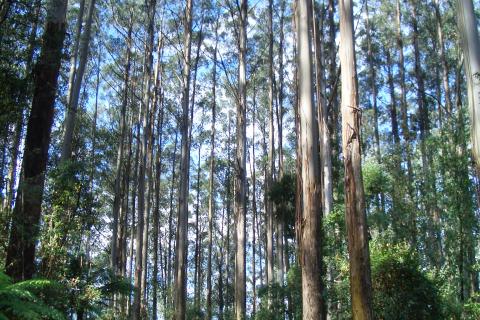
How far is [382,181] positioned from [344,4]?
8698 millimetres

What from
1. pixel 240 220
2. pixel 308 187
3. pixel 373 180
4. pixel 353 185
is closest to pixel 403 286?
pixel 308 187

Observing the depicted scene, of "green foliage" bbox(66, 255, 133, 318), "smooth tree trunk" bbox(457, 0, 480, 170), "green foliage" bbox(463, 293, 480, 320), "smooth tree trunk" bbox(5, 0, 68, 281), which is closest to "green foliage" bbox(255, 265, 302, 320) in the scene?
"green foliage" bbox(463, 293, 480, 320)

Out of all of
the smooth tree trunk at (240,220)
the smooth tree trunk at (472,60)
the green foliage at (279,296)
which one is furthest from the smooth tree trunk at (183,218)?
the smooth tree trunk at (472,60)

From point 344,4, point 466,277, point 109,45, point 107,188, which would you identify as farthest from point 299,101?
point 107,188

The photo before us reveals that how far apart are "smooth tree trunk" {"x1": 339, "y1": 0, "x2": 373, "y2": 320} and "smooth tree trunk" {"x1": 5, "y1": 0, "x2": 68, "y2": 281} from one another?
4.84 meters

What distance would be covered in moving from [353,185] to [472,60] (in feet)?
10.2

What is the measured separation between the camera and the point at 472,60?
8266 mm

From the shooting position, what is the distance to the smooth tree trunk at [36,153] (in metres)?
8.35

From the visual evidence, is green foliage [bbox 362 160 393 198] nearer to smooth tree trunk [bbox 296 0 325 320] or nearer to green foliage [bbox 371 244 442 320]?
green foliage [bbox 371 244 442 320]

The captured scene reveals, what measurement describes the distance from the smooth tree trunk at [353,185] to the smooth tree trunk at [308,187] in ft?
3.33

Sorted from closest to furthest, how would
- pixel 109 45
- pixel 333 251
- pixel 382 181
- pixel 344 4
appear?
pixel 344 4 → pixel 333 251 → pixel 382 181 → pixel 109 45

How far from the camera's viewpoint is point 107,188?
2930cm

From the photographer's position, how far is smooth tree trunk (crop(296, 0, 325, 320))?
300 inches

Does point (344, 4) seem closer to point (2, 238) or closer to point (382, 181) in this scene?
point (2, 238)
